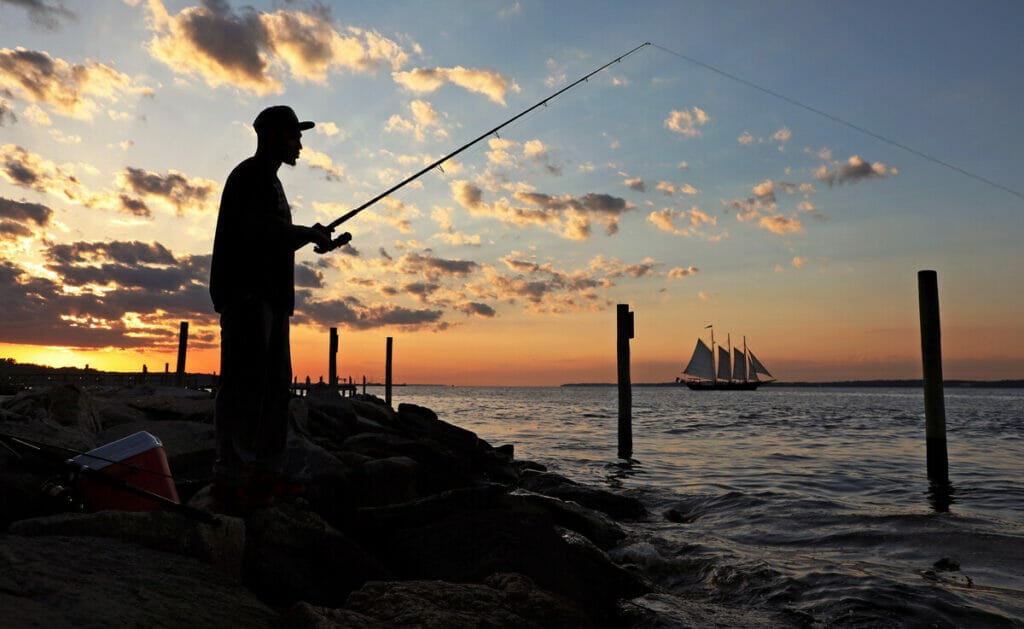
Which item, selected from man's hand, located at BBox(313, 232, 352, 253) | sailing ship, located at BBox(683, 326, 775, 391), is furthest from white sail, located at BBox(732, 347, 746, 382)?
man's hand, located at BBox(313, 232, 352, 253)

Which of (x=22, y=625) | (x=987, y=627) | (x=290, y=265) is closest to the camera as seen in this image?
(x=22, y=625)

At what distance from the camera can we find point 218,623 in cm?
233

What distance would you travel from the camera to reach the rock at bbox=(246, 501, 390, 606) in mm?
3232

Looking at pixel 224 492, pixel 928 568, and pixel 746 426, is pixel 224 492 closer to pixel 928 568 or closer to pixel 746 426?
pixel 928 568

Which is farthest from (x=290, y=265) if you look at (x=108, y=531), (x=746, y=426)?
(x=746, y=426)

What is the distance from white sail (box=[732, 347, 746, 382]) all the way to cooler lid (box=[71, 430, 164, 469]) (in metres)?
122

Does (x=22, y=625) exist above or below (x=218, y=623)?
above

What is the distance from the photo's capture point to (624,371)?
1550 centimetres

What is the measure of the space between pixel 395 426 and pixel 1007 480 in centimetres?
1143

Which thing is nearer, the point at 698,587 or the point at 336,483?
the point at 698,587

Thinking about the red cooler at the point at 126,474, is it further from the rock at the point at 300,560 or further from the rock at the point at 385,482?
the rock at the point at 385,482

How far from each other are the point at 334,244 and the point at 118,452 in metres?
1.79

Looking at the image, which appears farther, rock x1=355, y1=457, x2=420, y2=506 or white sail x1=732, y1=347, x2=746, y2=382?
white sail x1=732, y1=347, x2=746, y2=382

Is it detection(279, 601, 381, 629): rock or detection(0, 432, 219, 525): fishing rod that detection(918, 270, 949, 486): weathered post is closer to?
detection(279, 601, 381, 629): rock
